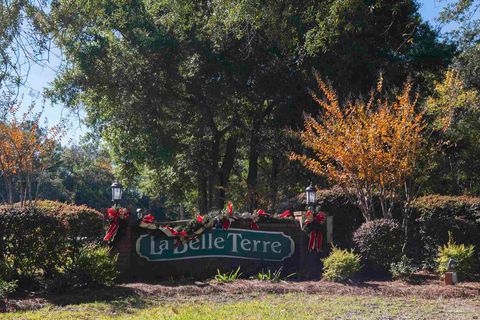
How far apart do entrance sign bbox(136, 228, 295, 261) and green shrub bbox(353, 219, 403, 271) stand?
63.3 inches

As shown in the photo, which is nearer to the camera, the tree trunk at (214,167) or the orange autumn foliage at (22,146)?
the orange autumn foliage at (22,146)

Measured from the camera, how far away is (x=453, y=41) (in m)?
20.8

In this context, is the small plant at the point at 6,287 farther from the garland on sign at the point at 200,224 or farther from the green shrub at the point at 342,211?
the green shrub at the point at 342,211

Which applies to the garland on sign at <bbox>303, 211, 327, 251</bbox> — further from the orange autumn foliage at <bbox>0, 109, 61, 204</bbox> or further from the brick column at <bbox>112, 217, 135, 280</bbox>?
the orange autumn foliage at <bbox>0, 109, 61, 204</bbox>

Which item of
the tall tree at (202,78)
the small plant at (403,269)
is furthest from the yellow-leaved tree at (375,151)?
the tall tree at (202,78)

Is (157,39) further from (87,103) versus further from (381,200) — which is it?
(381,200)

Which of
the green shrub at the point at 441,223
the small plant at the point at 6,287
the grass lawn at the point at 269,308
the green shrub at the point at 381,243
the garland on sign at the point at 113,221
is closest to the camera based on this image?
the grass lawn at the point at 269,308

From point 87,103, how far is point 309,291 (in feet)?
49.2

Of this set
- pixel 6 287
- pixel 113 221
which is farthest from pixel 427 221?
pixel 6 287

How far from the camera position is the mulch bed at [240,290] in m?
8.83

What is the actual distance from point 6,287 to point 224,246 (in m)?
4.64

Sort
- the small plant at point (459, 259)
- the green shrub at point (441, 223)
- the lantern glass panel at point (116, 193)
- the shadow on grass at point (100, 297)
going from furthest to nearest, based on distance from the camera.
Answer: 1. the green shrub at point (441, 223)
2. the lantern glass panel at point (116, 193)
3. the small plant at point (459, 259)
4. the shadow on grass at point (100, 297)

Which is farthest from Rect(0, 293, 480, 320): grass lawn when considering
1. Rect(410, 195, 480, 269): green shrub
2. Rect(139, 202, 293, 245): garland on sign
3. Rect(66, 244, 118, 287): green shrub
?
Rect(410, 195, 480, 269): green shrub

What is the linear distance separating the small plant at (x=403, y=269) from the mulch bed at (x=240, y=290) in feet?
1.06
